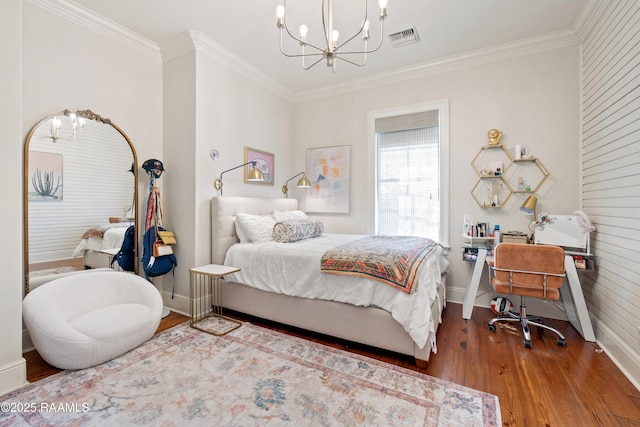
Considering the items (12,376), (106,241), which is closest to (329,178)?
(106,241)

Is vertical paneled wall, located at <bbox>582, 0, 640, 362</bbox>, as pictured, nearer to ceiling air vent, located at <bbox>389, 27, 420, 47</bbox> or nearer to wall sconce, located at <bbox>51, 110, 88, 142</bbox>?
ceiling air vent, located at <bbox>389, 27, 420, 47</bbox>

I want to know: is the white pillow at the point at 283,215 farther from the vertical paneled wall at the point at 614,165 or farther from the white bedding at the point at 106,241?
the vertical paneled wall at the point at 614,165

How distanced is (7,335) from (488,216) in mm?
4326

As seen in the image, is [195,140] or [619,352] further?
[195,140]

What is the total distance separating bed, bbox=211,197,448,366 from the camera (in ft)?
6.98

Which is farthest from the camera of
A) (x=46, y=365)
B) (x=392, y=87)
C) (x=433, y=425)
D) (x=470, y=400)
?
(x=392, y=87)

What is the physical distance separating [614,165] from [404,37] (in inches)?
87.3

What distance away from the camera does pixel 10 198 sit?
1845 mm

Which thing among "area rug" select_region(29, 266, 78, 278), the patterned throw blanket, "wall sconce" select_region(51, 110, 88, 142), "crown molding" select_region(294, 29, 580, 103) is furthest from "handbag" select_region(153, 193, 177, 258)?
"crown molding" select_region(294, 29, 580, 103)

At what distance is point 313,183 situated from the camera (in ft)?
14.7

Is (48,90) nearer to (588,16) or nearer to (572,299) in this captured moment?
(588,16)

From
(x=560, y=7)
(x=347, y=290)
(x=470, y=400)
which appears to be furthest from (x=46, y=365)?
(x=560, y=7)

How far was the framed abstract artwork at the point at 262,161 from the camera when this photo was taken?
12.3 ft

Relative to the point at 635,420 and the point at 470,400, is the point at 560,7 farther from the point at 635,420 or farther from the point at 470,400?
the point at 470,400
